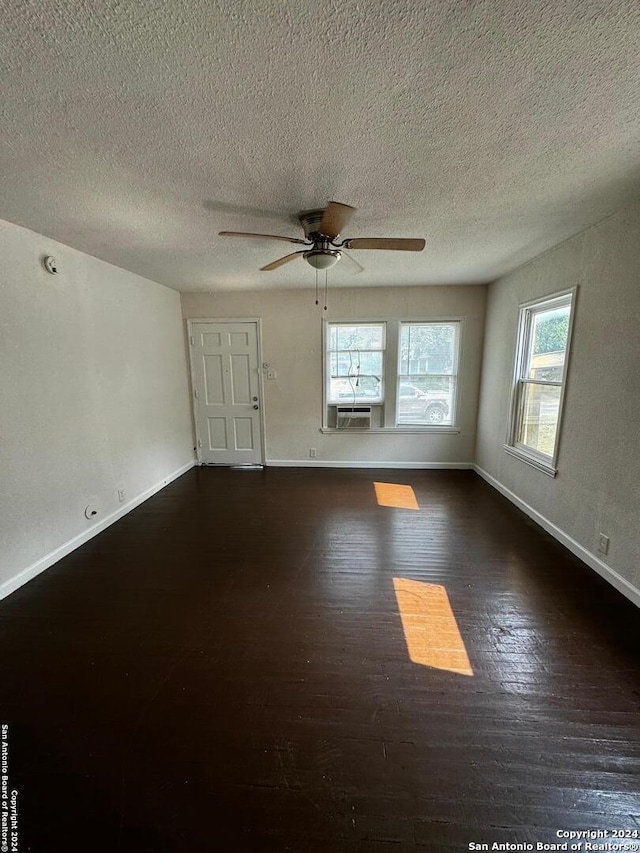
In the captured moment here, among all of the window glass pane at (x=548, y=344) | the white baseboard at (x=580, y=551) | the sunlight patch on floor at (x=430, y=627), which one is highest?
the window glass pane at (x=548, y=344)

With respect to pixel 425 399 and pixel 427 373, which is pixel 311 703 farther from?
pixel 427 373

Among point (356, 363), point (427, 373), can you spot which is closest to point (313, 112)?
point (356, 363)

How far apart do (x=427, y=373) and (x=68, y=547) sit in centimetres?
438

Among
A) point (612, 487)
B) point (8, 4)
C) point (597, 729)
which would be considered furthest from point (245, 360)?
point (597, 729)

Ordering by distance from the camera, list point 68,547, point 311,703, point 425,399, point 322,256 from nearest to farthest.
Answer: point 311,703
point 322,256
point 68,547
point 425,399

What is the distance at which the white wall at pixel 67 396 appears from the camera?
7.45 feet

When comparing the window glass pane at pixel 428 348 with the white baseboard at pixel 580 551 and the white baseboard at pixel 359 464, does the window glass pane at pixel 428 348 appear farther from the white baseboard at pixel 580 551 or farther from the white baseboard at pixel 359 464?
the white baseboard at pixel 580 551

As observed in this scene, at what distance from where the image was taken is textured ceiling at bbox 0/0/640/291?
3.18 feet

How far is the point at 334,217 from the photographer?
6.06 feet

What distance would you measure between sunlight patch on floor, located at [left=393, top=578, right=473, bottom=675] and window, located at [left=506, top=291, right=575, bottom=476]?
167 centimetres

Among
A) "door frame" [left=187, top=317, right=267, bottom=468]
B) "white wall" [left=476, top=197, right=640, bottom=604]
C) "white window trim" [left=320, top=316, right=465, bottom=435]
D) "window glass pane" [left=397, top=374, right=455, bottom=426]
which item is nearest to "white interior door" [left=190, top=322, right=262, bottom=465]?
"door frame" [left=187, top=317, right=267, bottom=468]

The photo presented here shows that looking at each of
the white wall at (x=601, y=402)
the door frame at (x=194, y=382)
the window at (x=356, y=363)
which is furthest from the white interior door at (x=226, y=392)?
the white wall at (x=601, y=402)

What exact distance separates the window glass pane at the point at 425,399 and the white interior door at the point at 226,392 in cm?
207

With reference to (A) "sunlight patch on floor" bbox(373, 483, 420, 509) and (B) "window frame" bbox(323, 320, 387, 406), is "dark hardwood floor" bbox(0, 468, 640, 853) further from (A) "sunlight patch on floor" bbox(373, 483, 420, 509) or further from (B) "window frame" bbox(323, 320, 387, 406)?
(B) "window frame" bbox(323, 320, 387, 406)
